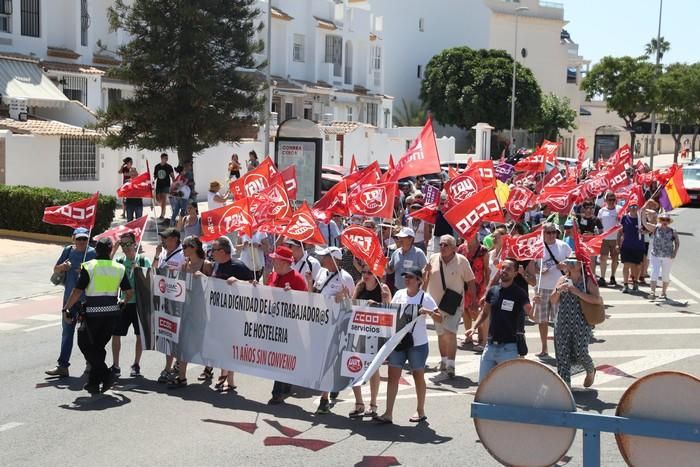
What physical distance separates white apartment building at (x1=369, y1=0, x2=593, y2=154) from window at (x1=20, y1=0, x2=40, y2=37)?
38647 mm

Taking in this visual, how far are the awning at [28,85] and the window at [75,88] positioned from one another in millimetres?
1546

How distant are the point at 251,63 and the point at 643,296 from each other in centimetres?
1515

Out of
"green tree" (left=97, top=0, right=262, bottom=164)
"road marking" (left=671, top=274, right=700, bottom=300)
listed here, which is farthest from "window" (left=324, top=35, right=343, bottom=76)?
"road marking" (left=671, top=274, right=700, bottom=300)

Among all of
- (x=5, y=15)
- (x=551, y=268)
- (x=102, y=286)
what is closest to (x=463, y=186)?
(x=551, y=268)

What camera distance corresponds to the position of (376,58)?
64.3m

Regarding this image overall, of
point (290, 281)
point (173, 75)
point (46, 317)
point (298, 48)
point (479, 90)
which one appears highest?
point (298, 48)

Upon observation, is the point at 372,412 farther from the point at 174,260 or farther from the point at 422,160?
the point at 422,160

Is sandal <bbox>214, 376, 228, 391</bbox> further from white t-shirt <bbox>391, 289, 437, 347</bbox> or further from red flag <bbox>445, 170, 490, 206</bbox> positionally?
red flag <bbox>445, 170, 490, 206</bbox>

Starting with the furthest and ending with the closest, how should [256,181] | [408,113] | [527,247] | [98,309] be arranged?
[408,113] → [256,181] → [527,247] → [98,309]

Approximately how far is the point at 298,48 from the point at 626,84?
2748cm

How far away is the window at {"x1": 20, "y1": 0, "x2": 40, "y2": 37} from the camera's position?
36.2 metres

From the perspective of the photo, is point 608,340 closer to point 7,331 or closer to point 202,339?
point 202,339

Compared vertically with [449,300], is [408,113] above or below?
above

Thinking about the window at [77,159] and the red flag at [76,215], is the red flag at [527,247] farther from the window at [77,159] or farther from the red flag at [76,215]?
the window at [77,159]
